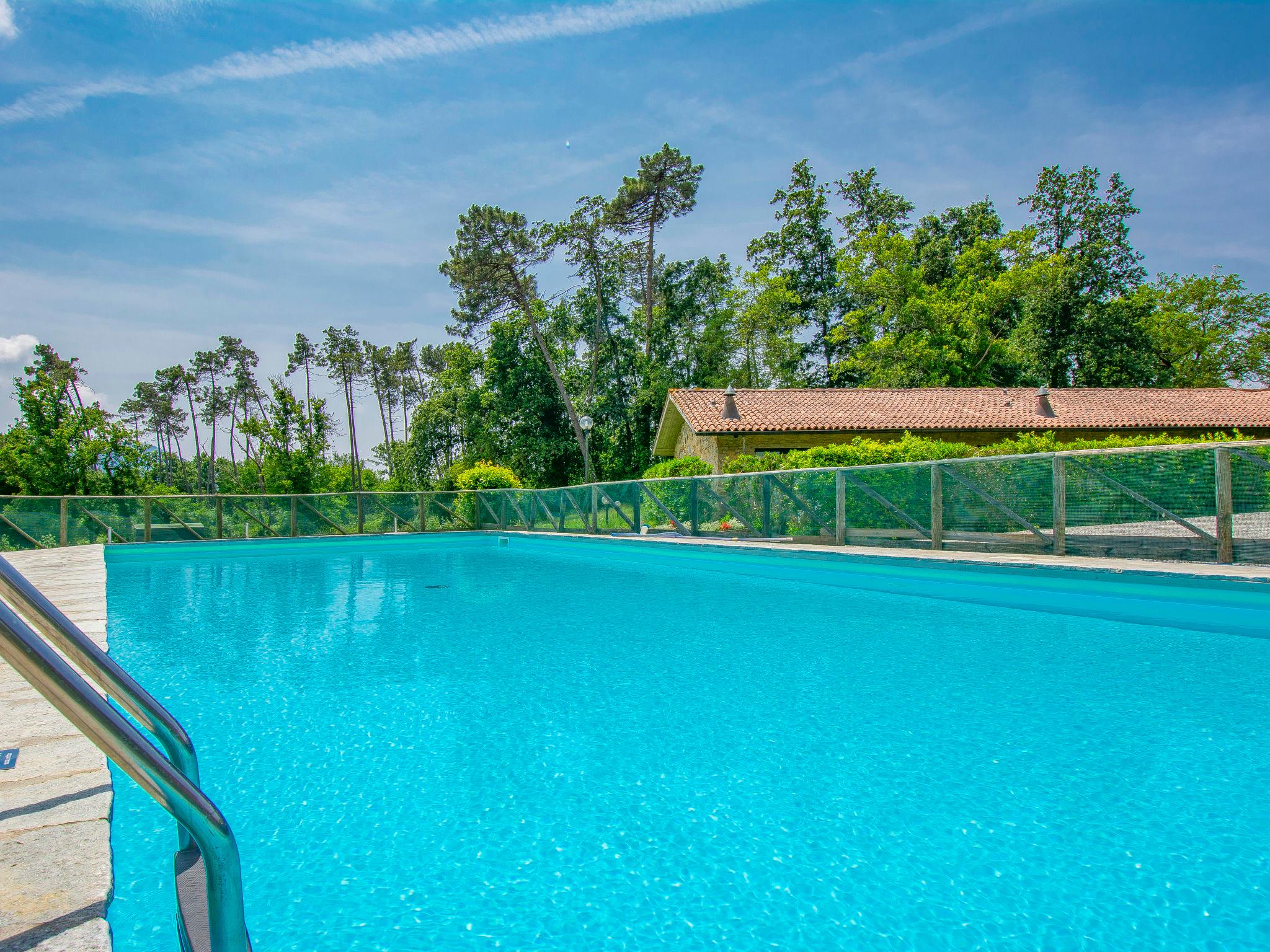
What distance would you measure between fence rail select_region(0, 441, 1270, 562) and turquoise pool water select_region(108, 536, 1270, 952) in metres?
1.18

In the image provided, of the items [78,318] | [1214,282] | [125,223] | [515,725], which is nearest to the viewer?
[515,725]

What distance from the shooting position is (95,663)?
5.01ft

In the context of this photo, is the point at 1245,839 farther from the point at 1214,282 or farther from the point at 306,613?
the point at 1214,282

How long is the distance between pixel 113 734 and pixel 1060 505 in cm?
931

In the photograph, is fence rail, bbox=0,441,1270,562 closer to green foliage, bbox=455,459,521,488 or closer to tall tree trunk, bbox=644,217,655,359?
green foliage, bbox=455,459,521,488

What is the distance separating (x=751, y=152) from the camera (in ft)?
55.6

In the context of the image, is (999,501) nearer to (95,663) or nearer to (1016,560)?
(1016,560)

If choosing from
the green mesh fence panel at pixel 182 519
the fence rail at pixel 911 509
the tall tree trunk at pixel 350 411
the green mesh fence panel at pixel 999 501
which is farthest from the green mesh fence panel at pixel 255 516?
the tall tree trunk at pixel 350 411

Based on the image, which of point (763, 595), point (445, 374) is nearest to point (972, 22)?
point (763, 595)

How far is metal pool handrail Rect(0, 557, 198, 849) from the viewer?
4.66 feet

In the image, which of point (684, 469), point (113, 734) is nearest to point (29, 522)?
point (684, 469)

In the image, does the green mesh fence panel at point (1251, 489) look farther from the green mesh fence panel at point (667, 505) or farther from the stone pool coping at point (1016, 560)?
the green mesh fence panel at point (667, 505)

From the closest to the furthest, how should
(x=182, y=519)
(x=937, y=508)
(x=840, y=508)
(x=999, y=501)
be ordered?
1. (x=999, y=501)
2. (x=937, y=508)
3. (x=840, y=508)
4. (x=182, y=519)

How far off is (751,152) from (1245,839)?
16940mm
